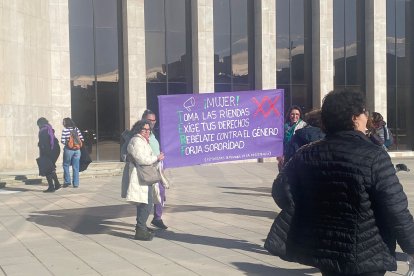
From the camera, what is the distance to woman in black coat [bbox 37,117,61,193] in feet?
43.2

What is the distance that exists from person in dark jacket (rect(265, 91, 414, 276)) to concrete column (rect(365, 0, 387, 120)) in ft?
78.4

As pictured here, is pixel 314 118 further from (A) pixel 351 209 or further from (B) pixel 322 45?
(B) pixel 322 45

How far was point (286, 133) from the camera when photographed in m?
8.24

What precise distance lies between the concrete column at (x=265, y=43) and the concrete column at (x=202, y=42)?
2156 mm

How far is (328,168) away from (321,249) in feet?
1.40

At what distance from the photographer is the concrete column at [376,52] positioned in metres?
25.5

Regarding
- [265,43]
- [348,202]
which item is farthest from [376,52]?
[348,202]

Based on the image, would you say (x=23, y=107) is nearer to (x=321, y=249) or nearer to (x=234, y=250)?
(x=234, y=250)

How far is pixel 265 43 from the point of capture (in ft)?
76.4

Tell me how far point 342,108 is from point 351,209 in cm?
52

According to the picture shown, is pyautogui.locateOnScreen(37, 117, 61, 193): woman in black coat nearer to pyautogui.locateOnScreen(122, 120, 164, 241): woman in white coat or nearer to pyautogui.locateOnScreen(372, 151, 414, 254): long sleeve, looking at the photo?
pyautogui.locateOnScreen(122, 120, 164, 241): woman in white coat

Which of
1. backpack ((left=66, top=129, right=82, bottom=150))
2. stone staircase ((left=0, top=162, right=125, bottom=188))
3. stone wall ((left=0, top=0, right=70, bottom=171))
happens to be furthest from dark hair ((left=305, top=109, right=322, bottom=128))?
stone wall ((left=0, top=0, right=70, bottom=171))

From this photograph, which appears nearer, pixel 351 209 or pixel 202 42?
pixel 351 209

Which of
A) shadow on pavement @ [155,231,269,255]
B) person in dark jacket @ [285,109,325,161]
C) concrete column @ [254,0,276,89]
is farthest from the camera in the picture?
concrete column @ [254,0,276,89]
